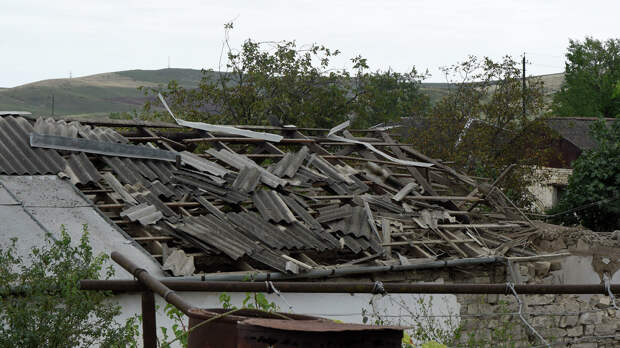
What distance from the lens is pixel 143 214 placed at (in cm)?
853

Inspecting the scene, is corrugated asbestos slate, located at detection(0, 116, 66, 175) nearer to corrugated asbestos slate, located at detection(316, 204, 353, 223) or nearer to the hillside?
corrugated asbestos slate, located at detection(316, 204, 353, 223)

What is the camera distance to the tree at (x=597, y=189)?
2037 cm

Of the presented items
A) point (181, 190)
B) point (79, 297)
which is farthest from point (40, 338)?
point (181, 190)

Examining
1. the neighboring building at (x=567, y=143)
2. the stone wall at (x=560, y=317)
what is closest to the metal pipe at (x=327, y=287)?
the stone wall at (x=560, y=317)

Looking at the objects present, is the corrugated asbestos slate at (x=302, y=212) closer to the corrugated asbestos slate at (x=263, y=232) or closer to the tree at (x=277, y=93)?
the corrugated asbestos slate at (x=263, y=232)

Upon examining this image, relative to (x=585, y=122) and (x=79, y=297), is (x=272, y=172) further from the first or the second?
(x=585, y=122)

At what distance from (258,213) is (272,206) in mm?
202

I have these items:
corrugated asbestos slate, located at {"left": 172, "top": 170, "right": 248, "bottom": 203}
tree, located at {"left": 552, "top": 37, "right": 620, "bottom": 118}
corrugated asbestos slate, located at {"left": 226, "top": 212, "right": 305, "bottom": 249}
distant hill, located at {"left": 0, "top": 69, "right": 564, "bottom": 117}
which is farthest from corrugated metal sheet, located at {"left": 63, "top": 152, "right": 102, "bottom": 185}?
distant hill, located at {"left": 0, "top": 69, "right": 564, "bottom": 117}

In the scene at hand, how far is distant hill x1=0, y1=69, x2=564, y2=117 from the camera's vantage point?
7425cm

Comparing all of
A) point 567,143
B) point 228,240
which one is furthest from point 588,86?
point 228,240

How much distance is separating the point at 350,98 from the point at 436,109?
12.0 ft

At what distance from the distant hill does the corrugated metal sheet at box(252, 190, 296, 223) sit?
60.0 metres

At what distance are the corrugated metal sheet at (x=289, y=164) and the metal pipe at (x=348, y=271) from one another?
7.30ft

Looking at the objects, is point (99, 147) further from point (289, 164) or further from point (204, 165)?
point (289, 164)
